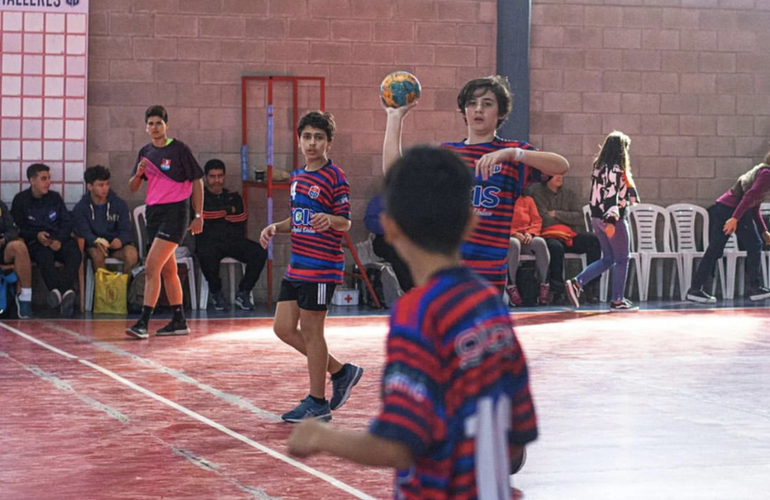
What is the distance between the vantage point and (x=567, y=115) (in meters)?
12.9

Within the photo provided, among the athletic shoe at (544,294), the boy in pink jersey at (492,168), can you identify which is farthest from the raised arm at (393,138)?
the athletic shoe at (544,294)

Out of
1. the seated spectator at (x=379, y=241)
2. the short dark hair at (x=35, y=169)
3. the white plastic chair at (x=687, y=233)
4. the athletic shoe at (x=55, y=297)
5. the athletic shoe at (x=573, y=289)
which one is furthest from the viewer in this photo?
the white plastic chair at (x=687, y=233)

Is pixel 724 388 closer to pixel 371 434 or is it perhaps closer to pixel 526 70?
pixel 371 434

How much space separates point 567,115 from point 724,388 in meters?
6.41

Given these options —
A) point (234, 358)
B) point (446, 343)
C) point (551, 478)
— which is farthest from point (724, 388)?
point (446, 343)

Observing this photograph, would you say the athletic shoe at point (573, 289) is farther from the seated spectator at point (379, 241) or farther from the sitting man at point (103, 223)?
the sitting man at point (103, 223)

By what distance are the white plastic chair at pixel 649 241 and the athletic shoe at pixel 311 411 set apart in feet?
24.9

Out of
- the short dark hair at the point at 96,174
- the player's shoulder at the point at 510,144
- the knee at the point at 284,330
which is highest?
the player's shoulder at the point at 510,144

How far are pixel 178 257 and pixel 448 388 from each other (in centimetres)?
961

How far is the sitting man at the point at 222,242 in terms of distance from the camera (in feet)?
37.2

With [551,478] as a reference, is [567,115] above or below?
above

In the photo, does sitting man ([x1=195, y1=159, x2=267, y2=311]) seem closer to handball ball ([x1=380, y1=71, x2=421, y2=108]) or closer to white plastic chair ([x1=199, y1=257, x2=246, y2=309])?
white plastic chair ([x1=199, y1=257, x2=246, y2=309])

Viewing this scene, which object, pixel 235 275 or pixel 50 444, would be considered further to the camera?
pixel 235 275

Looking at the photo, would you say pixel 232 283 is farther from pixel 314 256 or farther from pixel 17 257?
pixel 314 256
